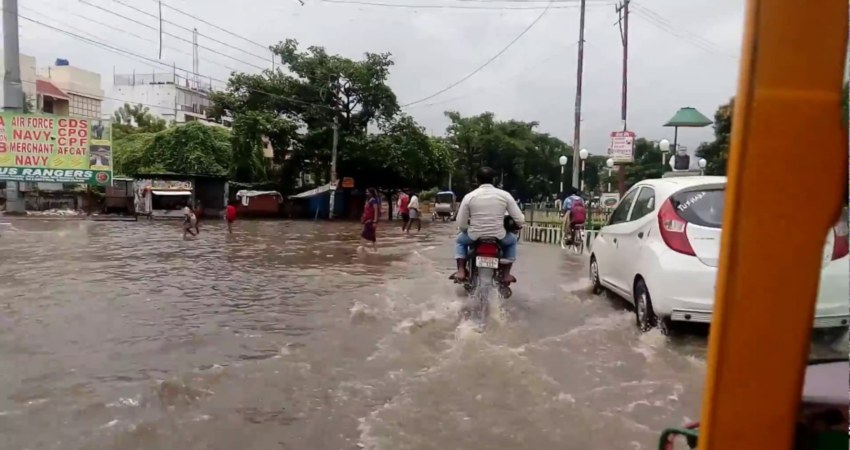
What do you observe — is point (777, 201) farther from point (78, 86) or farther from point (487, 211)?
point (78, 86)

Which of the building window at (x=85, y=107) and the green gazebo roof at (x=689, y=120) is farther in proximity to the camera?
the building window at (x=85, y=107)

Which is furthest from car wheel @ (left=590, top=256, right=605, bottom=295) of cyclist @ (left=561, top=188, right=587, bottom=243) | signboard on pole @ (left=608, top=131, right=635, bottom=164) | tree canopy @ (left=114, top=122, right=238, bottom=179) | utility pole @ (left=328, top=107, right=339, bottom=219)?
tree canopy @ (left=114, top=122, right=238, bottom=179)

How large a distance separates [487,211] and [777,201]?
5.89 m

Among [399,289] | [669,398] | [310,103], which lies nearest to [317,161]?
[310,103]

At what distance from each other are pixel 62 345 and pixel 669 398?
15.9ft

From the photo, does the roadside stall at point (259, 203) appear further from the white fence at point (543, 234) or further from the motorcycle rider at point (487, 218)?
the motorcycle rider at point (487, 218)

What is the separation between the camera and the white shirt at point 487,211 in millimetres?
7207

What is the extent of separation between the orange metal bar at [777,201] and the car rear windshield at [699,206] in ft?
14.2

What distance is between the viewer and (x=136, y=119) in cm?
5150

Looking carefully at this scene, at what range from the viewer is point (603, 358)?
558 cm

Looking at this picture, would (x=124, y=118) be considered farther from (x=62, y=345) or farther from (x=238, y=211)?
(x=62, y=345)

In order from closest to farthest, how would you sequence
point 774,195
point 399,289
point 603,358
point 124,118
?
point 774,195
point 603,358
point 399,289
point 124,118

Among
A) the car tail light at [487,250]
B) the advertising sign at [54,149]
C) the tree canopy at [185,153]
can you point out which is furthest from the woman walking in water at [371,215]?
the tree canopy at [185,153]

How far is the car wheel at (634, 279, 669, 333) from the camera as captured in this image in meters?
6.10
